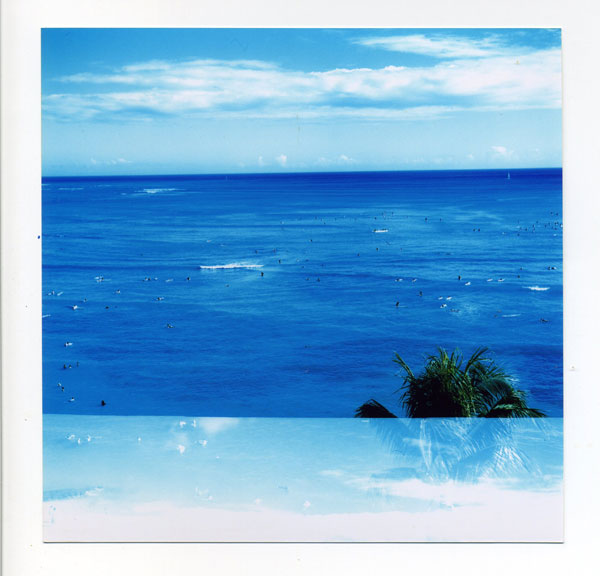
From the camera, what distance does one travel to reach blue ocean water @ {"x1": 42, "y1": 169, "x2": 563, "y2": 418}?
2.94 metres

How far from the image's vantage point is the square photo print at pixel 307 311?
115 inches

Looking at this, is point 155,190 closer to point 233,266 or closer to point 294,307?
point 233,266

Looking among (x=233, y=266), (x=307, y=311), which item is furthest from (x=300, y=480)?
(x=233, y=266)

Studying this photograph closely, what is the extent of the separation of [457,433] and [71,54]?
1.87 metres

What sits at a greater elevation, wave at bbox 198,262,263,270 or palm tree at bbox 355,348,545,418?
wave at bbox 198,262,263,270

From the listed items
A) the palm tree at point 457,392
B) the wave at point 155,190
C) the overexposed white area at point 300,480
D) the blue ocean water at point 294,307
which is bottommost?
the overexposed white area at point 300,480

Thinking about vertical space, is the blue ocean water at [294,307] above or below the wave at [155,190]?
below

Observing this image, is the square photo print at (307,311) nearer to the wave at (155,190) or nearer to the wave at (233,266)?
the wave at (233,266)

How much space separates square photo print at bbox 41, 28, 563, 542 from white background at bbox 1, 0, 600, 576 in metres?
0.04

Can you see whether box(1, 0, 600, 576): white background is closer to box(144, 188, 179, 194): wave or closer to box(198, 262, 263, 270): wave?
box(144, 188, 179, 194): wave

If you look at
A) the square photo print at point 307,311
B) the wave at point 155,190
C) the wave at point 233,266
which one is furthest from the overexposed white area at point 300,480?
the wave at point 155,190

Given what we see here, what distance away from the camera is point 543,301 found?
2.94 m

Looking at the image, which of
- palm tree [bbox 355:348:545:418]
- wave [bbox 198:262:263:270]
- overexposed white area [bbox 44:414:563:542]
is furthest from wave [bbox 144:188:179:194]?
palm tree [bbox 355:348:545:418]
